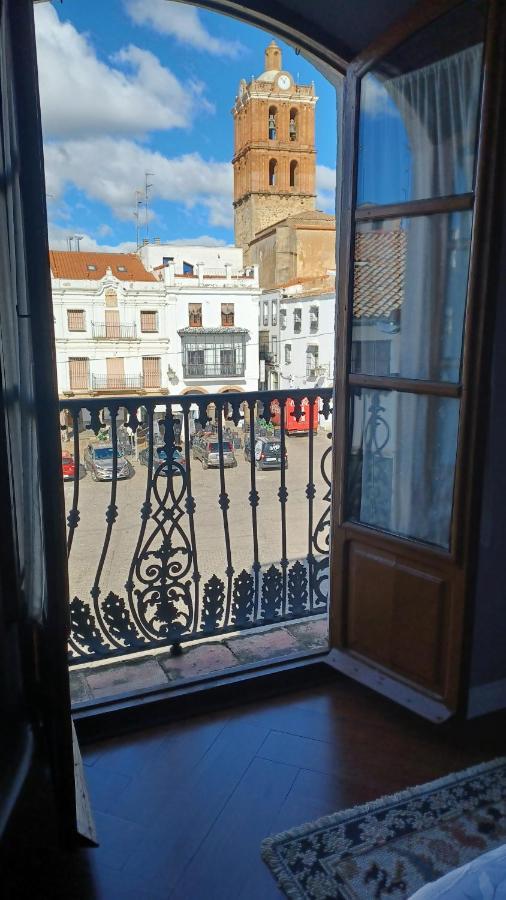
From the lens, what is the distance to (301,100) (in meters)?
36.4

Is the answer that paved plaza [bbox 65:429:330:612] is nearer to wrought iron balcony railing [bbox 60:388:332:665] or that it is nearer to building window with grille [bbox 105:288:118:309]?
wrought iron balcony railing [bbox 60:388:332:665]

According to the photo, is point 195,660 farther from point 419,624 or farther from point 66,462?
point 66,462

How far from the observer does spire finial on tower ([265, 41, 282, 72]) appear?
36469 millimetres

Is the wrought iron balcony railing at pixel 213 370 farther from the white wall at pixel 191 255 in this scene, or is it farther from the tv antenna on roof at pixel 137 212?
the tv antenna on roof at pixel 137 212

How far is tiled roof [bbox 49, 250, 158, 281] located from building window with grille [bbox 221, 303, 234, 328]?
301 cm

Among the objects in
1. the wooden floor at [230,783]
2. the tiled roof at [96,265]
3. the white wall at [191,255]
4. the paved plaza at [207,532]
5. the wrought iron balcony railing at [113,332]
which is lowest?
the paved plaza at [207,532]

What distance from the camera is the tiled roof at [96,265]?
20.0 meters

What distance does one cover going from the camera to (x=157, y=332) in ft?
60.1

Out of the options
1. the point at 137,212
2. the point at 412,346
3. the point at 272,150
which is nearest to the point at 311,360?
the point at 137,212

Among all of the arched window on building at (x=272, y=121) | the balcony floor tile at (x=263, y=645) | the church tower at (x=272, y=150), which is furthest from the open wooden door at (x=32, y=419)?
the arched window on building at (x=272, y=121)

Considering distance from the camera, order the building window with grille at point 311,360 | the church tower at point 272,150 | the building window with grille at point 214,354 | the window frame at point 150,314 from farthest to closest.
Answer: the church tower at point 272,150, the building window with grille at point 214,354, the window frame at point 150,314, the building window with grille at point 311,360

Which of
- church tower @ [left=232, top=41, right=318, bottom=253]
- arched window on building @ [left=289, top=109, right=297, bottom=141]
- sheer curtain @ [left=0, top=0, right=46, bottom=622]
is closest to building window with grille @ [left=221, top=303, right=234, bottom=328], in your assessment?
church tower @ [left=232, top=41, right=318, bottom=253]

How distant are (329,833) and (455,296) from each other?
160cm

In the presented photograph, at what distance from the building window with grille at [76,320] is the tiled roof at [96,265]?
8.74 ft
